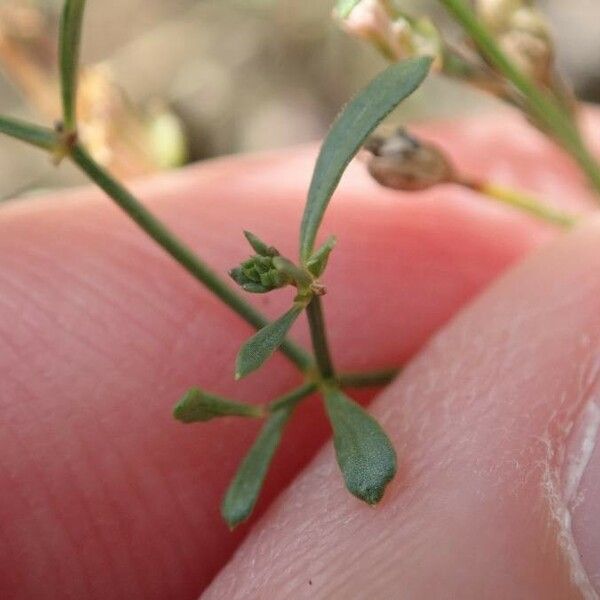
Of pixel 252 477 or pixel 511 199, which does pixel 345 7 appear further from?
pixel 252 477

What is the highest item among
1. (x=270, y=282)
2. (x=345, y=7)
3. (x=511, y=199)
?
(x=345, y=7)

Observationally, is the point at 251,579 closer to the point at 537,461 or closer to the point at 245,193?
the point at 537,461

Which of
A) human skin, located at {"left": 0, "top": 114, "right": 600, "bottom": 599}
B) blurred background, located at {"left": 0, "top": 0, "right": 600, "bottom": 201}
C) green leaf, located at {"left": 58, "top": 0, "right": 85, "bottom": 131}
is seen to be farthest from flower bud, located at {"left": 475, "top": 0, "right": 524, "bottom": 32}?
blurred background, located at {"left": 0, "top": 0, "right": 600, "bottom": 201}

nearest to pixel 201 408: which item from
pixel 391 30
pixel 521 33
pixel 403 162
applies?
pixel 403 162

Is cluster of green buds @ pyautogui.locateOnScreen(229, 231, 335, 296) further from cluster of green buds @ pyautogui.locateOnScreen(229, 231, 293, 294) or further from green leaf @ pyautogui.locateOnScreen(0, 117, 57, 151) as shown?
green leaf @ pyautogui.locateOnScreen(0, 117, 57, 151)

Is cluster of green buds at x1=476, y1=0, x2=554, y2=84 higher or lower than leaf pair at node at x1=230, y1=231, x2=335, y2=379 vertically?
lower

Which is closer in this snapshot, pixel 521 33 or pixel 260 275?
pixel 260 275

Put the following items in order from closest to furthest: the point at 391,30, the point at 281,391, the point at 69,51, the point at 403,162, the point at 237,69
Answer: the point at 69,51
the point at 391,30
the point at 403,162
the point at 281,391
the point at 237,69
